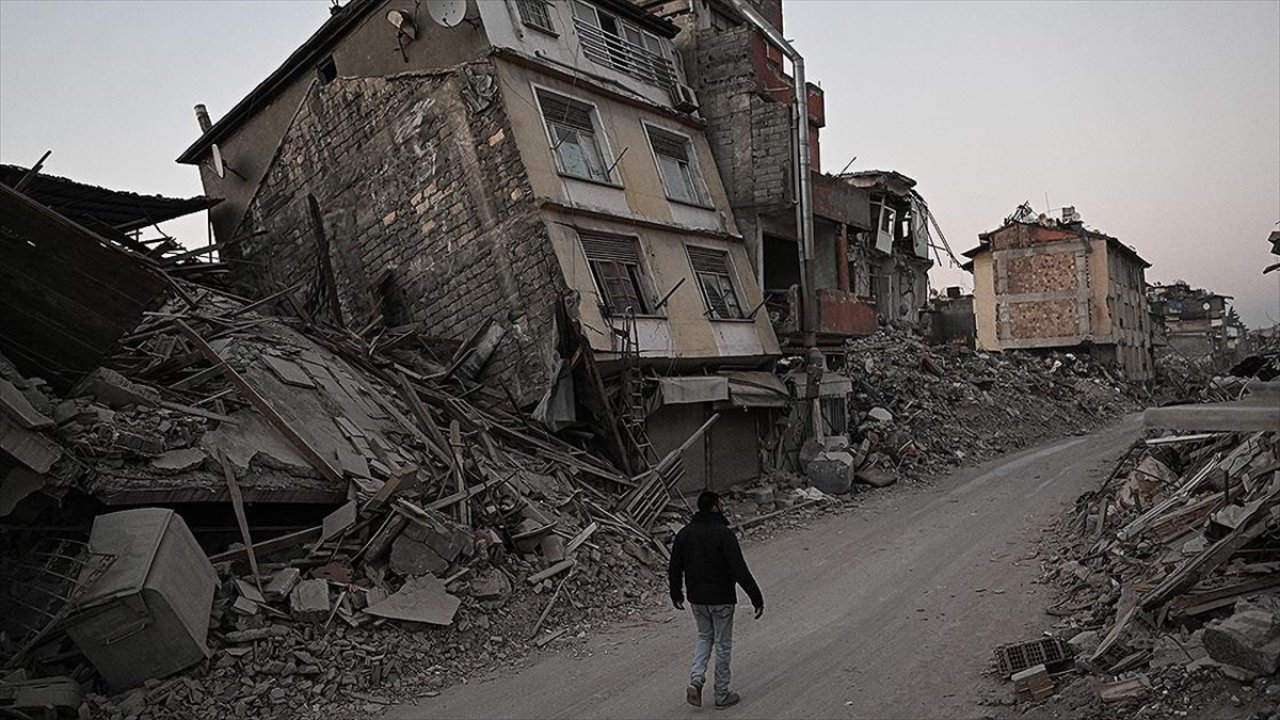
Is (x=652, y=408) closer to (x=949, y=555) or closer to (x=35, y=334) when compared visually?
(x=949, y=555)

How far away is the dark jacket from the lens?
23.1 feet

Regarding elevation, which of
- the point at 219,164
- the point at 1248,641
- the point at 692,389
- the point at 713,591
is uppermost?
the point at 219,164

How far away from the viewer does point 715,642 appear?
23.4 ft

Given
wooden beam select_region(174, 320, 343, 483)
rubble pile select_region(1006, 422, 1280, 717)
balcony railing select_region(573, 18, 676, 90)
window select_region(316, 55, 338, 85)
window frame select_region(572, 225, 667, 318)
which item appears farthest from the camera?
window select_region(316, 55, 338, 85)

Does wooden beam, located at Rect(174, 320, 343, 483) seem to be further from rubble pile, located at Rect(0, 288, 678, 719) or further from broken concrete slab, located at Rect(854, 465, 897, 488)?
broken concrete slab, located at Rect(854, 465, 897, 488)

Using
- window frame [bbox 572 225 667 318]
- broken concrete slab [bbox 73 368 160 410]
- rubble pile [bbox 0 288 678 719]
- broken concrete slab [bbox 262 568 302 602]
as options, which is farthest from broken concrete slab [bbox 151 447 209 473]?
window frame [bbox 572 225 667 318]

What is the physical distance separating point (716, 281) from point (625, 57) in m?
5.38

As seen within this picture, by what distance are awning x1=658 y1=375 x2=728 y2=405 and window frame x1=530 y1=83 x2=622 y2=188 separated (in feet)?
13.7

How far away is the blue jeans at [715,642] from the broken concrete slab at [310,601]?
378 centimetres

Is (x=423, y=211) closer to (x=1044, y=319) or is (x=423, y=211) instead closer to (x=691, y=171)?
(x=691, y=171)

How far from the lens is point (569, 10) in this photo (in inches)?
703

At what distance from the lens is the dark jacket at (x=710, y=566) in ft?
23.1

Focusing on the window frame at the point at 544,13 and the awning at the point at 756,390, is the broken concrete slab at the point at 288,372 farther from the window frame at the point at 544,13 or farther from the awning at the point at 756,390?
the awning at the point at 756,390

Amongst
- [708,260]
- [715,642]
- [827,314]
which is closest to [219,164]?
[708,260]
